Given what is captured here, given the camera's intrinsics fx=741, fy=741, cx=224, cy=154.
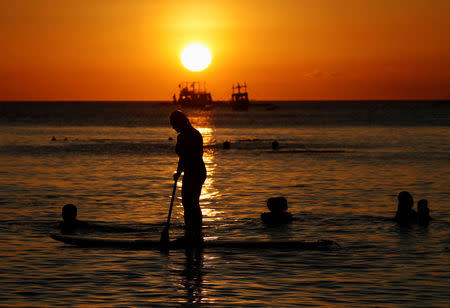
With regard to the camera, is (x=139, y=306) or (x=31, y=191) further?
(x=31, y=191)

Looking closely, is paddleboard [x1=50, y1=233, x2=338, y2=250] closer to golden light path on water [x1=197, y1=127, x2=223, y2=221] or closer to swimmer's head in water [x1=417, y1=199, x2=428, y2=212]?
swimmer's head in water [x1=417, y1=199, x2=428, y2=212]

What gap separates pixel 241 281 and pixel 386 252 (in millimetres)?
3847

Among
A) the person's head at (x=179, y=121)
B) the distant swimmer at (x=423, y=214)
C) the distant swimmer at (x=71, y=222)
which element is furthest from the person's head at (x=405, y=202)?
the distant swimmer at (x=71, y=222)

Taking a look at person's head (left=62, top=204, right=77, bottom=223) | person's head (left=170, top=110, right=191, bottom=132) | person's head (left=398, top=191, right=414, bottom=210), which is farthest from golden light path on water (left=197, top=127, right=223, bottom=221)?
person's head (left=170, top=110, right=191, bottom=132)

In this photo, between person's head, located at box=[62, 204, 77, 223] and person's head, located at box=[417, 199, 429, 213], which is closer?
person's head, located at box=[62, 204, 77, 223]

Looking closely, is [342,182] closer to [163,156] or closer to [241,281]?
[241,281]

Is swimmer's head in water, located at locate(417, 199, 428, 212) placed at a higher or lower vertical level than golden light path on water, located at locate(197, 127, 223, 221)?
higher

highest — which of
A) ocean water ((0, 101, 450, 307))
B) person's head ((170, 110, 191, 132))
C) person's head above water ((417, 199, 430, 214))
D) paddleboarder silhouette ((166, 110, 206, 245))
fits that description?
person's head ((170, 110, 191, 132))

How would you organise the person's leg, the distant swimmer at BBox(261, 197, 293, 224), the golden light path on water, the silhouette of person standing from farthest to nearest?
1. the golden light path on water
2. the distant swimmer at BBox(261, 197, 293, 224)
3. the person's leg
4. the silhouette of person standing

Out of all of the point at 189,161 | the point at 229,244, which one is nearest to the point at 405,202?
the point at 229,244

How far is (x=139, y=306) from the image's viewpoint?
34.3ft

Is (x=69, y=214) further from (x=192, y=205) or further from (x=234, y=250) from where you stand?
(x=234, y=250)

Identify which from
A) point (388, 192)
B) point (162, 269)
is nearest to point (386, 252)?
point (162, 269)

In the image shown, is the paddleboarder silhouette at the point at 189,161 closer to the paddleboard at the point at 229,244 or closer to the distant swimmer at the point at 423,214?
the paddleboard at the point at 229,244
